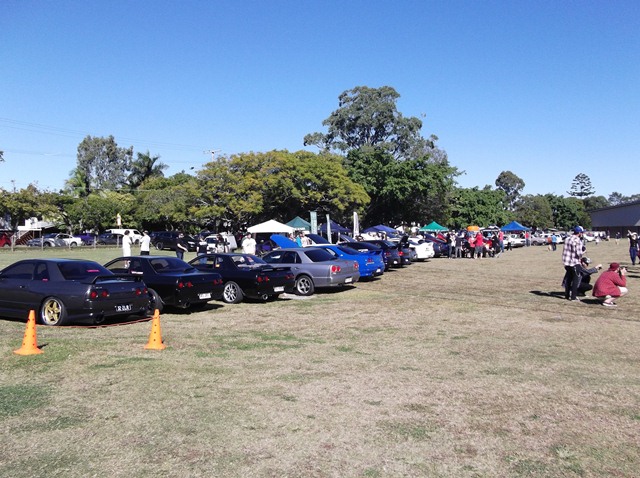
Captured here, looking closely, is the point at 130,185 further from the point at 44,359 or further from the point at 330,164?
the point at 44,359

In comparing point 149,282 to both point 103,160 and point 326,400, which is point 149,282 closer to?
point 326,400

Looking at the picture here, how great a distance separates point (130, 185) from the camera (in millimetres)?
78500

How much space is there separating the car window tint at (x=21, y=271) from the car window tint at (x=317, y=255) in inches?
324

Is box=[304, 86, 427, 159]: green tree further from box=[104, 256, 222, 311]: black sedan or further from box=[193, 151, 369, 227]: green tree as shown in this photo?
box=[104, 256, 222, 311]: black sedan

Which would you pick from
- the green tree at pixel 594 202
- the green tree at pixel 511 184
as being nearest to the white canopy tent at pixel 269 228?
the green tree at pixel 511 184

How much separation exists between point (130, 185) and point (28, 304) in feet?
232

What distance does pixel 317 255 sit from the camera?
58.9 ft

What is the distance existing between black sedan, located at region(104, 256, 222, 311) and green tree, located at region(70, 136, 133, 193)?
71953 millimetres

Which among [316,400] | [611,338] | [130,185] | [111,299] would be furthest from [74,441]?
[130,185]

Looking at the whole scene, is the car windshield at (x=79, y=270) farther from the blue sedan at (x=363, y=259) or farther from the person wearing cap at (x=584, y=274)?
the person wearing cap at (x=584, y=274)

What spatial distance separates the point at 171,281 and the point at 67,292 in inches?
98.1

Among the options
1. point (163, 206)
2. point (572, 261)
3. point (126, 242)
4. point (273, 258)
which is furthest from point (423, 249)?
point (163, 206)

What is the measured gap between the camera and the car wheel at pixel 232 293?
1516cm

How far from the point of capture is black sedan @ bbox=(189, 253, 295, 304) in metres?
15.0
